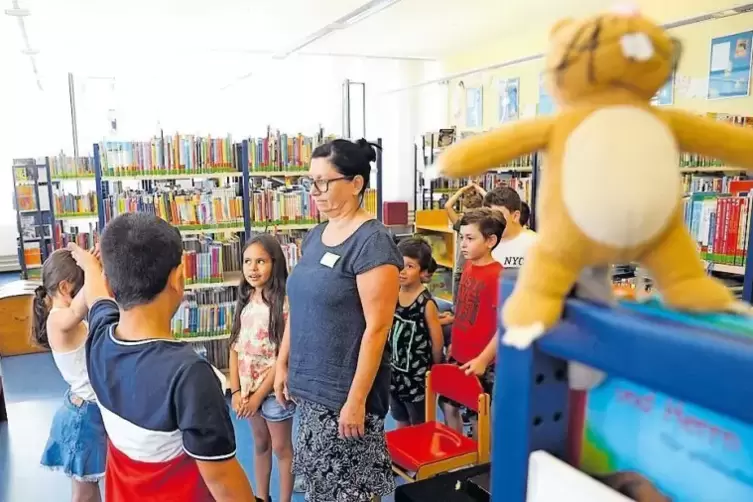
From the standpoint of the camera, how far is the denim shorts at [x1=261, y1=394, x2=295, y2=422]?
8.04 feet

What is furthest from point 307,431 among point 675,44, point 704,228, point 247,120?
point 247,120

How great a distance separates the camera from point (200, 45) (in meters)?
8.45

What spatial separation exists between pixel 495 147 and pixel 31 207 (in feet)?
27.4

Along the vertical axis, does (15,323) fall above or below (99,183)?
below

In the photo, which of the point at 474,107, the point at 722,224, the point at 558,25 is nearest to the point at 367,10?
the point at 474,107

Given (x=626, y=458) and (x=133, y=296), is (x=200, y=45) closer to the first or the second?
(x=133, y=296)

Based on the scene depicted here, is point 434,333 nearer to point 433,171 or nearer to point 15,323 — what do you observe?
point 433,171

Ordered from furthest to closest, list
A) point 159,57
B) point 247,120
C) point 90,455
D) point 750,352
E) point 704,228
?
point 247,120, point 159,57, point 704,228, point 90,455, point 750,352

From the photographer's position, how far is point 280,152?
4609 mm

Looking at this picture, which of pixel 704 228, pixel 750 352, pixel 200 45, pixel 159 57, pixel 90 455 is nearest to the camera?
pixel 750 352

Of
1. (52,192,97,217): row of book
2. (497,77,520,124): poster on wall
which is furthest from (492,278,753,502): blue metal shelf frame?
(497,77,520,124): poster on wall

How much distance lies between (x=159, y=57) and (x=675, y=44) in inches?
389

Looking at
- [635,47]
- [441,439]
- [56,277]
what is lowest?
[441,439]

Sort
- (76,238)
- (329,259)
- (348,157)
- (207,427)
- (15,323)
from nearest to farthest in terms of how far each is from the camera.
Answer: (207,427) → (329,259) → (348,157) → (76,238) → (15,323)
